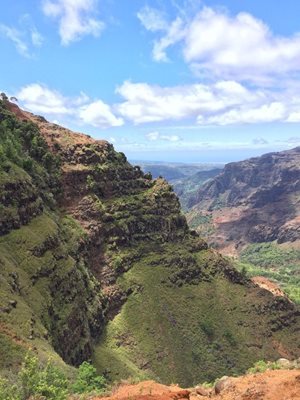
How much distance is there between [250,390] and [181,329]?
76.1 metres

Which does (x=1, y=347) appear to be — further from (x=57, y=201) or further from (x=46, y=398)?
(x=57, y=201)

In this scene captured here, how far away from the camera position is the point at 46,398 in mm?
43000

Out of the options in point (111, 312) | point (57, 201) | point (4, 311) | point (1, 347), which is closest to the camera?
point (1, 347)

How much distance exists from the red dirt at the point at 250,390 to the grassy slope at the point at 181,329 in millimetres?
52518

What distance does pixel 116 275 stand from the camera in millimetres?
125312

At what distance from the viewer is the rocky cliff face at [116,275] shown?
94.9 m

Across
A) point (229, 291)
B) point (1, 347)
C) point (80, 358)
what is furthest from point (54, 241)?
point (229, 291)

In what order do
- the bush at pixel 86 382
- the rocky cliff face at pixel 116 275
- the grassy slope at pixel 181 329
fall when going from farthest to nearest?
the grassy slope at pixel 181 329, the rocky cliff face at pixel 116 275, the bush at pixel 86 382

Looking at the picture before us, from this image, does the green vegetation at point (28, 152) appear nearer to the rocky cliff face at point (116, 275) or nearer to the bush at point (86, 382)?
the rocky cliff face at point (116, 275)

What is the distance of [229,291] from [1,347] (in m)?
78.8

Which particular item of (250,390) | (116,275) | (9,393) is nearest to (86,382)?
(9,393)

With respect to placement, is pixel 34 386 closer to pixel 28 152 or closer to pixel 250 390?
pixel 250 390

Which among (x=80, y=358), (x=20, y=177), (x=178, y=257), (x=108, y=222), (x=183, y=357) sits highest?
(x=20, y=177)

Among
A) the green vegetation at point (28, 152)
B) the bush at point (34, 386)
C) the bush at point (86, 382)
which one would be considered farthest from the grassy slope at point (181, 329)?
the bush at point (34, 386)
